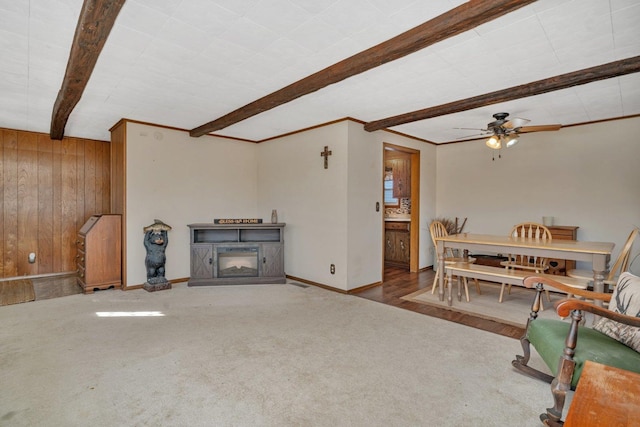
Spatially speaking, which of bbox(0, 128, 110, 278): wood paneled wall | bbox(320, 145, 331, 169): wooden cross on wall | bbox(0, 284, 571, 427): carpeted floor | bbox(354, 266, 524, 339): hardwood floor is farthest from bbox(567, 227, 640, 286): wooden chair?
bbox(0, 128, 110, 278): wood paneled wall

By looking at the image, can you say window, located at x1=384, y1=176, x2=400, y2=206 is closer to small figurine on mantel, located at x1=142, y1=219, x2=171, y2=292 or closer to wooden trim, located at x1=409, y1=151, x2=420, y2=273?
wooden trim, located at x1=409, y1=151, x2=420, y2=273

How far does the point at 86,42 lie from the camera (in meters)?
2.28

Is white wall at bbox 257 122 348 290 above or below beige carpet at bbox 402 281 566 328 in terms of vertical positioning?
above

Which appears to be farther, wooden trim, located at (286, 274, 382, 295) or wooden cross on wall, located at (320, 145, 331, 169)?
wooden cross on wall, located at (320, 145, 331, 169)

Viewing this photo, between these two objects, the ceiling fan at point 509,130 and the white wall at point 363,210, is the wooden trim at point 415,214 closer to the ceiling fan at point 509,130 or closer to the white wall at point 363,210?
the white wall at point 363,210

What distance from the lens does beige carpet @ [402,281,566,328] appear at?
3572mm

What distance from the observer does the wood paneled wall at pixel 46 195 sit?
5.13 metres

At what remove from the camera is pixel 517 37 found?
238 cm

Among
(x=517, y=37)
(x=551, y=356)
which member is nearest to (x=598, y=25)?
(x=517, y=37)

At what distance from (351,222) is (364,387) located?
8.57 ft

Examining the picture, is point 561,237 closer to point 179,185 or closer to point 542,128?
point 542,128

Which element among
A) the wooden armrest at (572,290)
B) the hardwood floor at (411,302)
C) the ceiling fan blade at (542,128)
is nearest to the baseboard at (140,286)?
the hardwood floor at (411,302)

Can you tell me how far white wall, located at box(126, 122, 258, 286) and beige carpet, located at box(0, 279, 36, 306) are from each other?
1.17 m

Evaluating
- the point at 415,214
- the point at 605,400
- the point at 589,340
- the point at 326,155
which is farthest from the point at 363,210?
the point at 605,400
